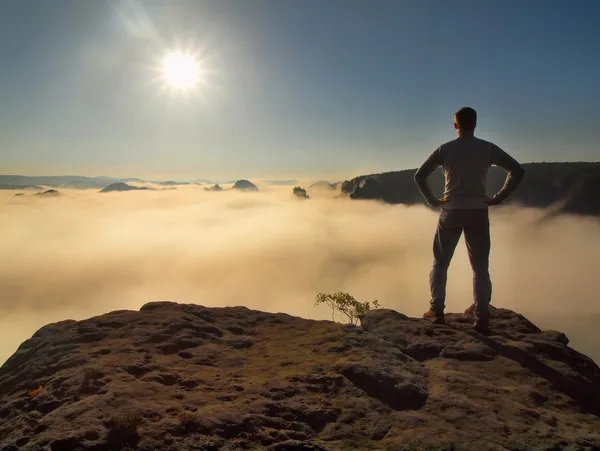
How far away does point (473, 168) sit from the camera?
290 inches

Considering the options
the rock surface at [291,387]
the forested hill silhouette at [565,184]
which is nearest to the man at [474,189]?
the rock surface at [291,387]

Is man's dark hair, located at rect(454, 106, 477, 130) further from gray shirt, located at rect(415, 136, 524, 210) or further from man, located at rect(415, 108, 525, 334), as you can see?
gray shirt, located at rect(415, 136, 524, 210)

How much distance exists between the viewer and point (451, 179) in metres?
7.62

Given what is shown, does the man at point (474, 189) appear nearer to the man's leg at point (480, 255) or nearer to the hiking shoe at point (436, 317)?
the man's leg at point (480, 255)

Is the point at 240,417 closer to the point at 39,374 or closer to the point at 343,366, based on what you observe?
the point at 343,366

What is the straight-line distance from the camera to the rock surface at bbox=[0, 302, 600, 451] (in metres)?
3.92

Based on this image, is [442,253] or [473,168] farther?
[442,253]

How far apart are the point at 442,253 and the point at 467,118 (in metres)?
2.75

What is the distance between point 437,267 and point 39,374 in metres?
7.33

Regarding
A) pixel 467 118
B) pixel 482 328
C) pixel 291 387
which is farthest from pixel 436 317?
pixel 291 387

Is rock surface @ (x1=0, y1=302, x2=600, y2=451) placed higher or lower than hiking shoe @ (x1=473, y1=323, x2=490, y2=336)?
lower

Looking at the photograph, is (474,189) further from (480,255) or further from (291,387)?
(291,387)

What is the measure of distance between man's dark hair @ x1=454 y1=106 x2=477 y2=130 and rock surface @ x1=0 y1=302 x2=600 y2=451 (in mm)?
4066

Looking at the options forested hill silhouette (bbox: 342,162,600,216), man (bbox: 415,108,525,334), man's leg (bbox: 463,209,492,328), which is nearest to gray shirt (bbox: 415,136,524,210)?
man (bbox: 415,108,525,334)
